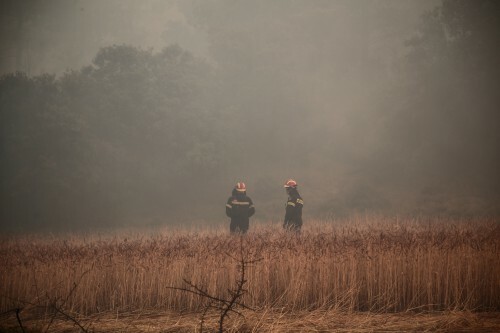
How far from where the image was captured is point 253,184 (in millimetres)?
36094

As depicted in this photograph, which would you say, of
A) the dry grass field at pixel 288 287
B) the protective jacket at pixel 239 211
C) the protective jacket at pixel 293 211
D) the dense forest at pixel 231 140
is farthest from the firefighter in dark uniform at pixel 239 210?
the dense forest at pixel 231 140

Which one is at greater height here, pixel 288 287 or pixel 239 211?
pixel 239 211

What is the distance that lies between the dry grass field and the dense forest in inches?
812

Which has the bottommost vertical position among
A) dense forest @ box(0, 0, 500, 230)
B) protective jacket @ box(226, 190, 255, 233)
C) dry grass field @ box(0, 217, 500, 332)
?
dry grass field @ box(0, 217, 500, 332)

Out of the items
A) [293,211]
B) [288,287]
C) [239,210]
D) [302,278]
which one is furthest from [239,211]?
[288,287]

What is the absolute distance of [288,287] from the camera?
7.05 m

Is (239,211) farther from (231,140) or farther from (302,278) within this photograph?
(231,140)

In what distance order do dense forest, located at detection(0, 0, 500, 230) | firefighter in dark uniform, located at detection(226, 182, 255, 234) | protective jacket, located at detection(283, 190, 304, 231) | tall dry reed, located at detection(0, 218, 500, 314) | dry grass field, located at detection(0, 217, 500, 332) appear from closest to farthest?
1. dry grass field, located at detection(0, 217, 500, 332)
2. tall dry reed, located at detection(0, 218, 500, 314)
3. protective jacket, located at detection(283, 190, 304, 231)
4. firefighter in dark uniform, located at detection(226, 182, 255, 234)
5. dense forest, located at detection(0, 0, 500, 230)

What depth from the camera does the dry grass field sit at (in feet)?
20.7

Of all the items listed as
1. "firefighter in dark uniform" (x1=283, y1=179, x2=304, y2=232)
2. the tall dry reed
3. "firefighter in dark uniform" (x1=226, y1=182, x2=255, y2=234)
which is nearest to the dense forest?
"firefighter in dark uniform" (x1=226, y1=182, x2=255, y2=234)

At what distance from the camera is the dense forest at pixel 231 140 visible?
28844mm

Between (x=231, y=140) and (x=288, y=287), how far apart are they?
29.7 meters

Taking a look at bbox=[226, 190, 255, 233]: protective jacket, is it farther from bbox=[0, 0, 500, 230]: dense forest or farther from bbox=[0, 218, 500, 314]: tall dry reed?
bbox=[0, 0, 500, 230]: dense forest

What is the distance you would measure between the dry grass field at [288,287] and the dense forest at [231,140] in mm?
20627
